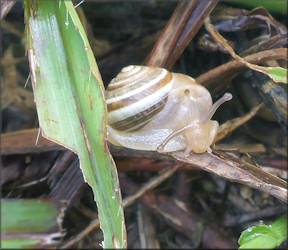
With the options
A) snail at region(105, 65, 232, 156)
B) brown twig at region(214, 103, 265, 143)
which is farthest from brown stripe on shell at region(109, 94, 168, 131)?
brown twig at region(214, 103, 265, 143)

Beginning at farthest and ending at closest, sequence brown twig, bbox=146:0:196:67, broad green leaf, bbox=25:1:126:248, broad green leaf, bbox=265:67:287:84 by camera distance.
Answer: brown twig, bbox=146:0:196:67 < broad green leaf, bbox=265:67:287:84 < broad green leaf, bbox=25:1:126:248

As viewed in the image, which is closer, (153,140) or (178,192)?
(153,140)

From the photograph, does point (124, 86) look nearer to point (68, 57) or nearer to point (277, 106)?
point (68, 57)

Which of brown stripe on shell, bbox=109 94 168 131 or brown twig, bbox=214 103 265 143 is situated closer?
brown stripe on shell, bbox=109 94 168 131

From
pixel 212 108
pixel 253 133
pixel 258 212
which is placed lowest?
pixel 258 212

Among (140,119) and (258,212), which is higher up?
(140,119)

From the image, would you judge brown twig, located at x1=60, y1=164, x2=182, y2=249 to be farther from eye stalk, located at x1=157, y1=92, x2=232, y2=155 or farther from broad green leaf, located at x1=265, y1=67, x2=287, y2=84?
broad green leaf, located at x1=265, y1=67, x2=287, y2=84

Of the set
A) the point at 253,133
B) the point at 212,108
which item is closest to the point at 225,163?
the point at 212,108

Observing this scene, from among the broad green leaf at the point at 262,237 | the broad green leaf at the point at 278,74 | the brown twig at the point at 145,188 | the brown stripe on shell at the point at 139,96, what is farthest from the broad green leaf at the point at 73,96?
the broad green leaf at the point at 278,74
